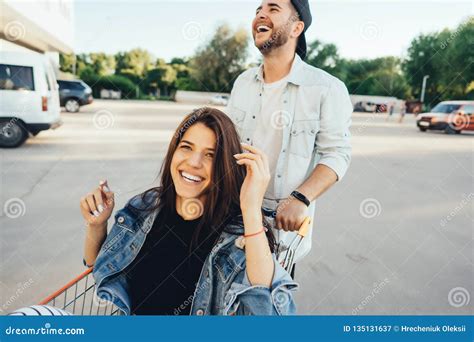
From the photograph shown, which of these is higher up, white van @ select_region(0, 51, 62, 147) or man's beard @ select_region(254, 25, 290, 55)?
man's beard @ select_region(254, 25, 290, 55)

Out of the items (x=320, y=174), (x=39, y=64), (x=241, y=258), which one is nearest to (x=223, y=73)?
(x=320, y=174)

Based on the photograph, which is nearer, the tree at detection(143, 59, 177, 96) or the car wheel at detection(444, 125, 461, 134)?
the tree at detection(143, 59, 177, 96)

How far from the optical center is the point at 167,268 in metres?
1.38

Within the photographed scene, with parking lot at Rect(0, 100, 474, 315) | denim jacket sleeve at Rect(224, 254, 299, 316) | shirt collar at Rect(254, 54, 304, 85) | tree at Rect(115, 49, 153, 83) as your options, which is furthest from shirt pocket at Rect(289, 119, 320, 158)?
tree at Rect(115, 49, 153, 83)

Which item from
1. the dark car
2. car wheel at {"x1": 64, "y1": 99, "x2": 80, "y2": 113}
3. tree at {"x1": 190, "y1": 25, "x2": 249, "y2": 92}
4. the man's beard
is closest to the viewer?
the man's beard

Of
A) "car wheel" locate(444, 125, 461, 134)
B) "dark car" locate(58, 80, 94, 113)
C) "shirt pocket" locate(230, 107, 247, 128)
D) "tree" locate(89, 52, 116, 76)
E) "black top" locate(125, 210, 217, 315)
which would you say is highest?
"tree" locate(89, 52, 116, 76)

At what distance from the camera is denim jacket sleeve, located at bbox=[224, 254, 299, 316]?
1.16m

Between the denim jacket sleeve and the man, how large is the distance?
11.6 inches

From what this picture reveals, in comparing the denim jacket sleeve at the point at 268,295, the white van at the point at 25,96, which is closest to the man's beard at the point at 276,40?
the denim jacket sleeve at the point at 268,295

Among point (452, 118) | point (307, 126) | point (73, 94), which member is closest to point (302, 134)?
point (307, 126)

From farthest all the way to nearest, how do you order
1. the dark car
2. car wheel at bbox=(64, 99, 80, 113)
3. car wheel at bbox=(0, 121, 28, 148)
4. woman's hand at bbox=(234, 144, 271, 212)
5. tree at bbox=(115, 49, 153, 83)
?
car wheel at bbox=(64, 99, 80, 113)
the dark car
car wheel at bbox=(0, 121, 28, 148)
tree at bbox=(115, 49, 153, 83)
woman's hand at bbox=(234, 144, 271, 212)

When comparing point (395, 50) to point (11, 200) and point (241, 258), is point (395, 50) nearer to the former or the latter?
point (241, 258)

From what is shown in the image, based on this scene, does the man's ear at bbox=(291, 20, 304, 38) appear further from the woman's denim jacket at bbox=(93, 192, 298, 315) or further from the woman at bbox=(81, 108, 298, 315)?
the woman's denim jacket at bbox=(93, 192, 298, 315)

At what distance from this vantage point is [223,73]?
267 cm
